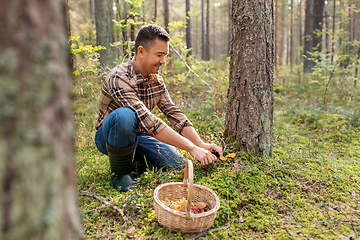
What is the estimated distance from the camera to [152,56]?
2477 mm

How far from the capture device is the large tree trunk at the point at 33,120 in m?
0.63

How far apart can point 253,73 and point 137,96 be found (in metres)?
1.31

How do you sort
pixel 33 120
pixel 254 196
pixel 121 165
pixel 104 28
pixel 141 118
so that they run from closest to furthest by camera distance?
pixel 33 120, pixel 254 196, pixel 141 118, pixel 121 165, pixel 104 28

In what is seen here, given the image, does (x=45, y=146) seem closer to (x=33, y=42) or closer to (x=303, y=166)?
(x=33, y=42)

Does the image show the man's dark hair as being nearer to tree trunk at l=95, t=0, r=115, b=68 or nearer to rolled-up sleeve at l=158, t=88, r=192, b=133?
rolled-up sleeve at l=158, t=88, r=192, b=133

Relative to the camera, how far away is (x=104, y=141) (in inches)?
101

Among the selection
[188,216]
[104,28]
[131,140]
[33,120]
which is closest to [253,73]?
[131,140]

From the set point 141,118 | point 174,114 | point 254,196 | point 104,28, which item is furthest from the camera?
point 104,28

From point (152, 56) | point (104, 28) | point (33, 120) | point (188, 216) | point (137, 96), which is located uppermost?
point (104, 28)

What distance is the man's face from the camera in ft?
8.04

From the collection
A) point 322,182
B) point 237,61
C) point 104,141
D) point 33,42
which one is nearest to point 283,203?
point 322,182

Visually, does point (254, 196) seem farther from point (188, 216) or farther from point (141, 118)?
point (141, 118)

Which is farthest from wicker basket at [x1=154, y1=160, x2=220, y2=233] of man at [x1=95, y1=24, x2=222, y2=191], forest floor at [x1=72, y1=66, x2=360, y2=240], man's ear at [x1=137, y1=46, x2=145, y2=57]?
man's ear at [x1=137, y1=46, x2=145, y2=57]

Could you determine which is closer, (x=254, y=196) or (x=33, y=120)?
(x=33, y=120)
